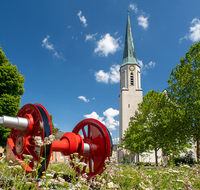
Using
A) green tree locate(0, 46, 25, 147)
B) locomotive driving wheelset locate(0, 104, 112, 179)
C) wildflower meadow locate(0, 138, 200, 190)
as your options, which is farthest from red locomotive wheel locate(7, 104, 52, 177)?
green tree locate(0, 46, 25, 147)

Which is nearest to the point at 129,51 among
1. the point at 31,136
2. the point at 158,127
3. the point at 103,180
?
the point at 158,127

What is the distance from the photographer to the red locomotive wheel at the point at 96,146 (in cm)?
496

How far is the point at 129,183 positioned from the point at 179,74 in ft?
42.2

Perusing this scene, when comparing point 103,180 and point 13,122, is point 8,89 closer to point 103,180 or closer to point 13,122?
point 13,122

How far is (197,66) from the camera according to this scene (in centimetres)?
1496

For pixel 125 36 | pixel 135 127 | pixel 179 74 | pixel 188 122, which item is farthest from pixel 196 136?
pixel 125 36

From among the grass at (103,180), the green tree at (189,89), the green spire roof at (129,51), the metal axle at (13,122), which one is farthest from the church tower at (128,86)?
the grass at (103,180)

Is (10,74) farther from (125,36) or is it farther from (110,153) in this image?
(125,36)

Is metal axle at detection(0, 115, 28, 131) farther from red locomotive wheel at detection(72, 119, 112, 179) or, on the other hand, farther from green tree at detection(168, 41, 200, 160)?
green tree at detection(168, 41, 200, 160)

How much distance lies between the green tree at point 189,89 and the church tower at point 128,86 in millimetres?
26331

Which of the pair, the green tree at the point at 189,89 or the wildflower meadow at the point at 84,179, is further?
the green tree at the point at 189,89

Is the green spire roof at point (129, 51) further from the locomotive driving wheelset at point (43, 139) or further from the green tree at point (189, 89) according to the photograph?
the locomotive driving wheelset at point (43, 139)

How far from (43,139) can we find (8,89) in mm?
13356

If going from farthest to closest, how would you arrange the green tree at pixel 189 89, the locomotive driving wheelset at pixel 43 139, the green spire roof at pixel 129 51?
the green spire roof at pixel 129 51 → the green tree at pixel 189 89 → the locomotive driving wheelset at pixel 43 139
